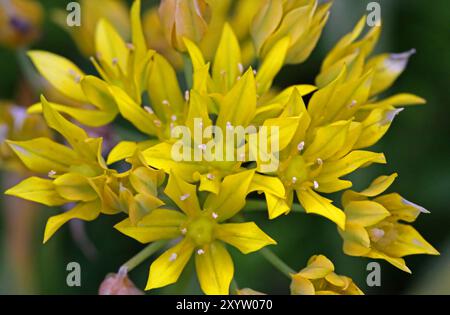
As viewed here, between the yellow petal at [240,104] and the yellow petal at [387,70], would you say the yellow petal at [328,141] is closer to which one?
the yellow petal at [240,104]

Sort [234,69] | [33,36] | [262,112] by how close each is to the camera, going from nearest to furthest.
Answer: [262,112], [234,69], [33,36]

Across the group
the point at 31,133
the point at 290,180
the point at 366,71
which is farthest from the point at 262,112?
the point at 31,133

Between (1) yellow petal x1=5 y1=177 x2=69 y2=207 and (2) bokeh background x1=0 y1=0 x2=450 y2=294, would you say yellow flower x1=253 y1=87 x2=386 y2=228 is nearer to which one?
(1) yellow petal x1=5 y1=177 x2=69 y2=207

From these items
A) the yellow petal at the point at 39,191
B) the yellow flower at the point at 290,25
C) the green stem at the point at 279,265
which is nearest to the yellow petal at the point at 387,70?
the yellow flower at the point at 290,25
